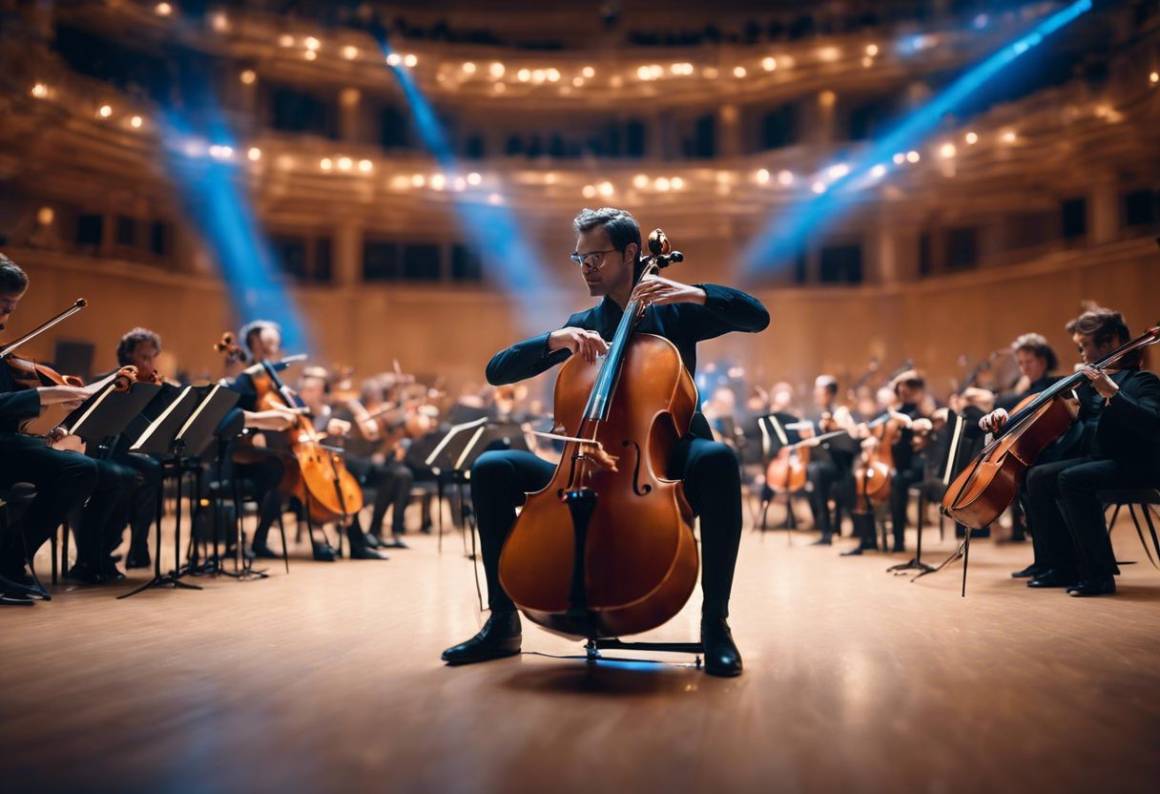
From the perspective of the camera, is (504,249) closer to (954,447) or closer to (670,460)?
(954,447)

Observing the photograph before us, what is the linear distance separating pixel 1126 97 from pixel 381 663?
13.8 metres

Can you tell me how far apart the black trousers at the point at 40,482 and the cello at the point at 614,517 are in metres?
2.55

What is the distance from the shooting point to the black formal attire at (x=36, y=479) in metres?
3.92

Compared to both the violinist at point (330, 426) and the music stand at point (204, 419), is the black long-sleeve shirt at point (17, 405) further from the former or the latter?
the violinist at point (330, 426)

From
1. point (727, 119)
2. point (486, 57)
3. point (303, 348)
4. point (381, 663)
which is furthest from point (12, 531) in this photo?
point (727, 119)

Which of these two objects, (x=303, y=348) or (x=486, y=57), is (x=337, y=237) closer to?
(x=303, y=348)

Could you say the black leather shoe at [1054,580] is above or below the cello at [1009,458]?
below

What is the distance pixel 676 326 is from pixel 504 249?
1603cm

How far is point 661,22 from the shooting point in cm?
1953

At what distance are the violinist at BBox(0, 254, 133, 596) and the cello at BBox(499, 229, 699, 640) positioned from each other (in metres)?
2.42

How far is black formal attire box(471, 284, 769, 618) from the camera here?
8.52 ft

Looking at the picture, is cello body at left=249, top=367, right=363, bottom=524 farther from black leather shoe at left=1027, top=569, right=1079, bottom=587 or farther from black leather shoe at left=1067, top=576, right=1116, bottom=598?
black leather shoe at left=1067, top=576, right=1116, bottom=598

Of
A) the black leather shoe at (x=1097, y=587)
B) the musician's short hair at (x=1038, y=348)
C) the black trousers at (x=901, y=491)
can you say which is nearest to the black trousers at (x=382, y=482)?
the black trousers at (x=901, y=491)

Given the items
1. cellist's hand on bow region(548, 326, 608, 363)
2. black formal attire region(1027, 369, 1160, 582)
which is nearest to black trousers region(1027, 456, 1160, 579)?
black formal attire region(1027, 369, 1160, 582)
